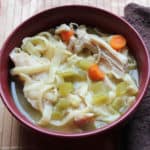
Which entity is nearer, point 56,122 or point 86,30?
point 56,122

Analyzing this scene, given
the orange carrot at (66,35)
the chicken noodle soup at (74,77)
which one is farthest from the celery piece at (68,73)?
the orange carrot at (66,35)

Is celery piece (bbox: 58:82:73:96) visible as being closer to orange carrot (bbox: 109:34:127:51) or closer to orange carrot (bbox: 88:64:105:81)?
orange carrot (bbox: 88:64:105:81)

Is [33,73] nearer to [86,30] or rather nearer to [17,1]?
[86,30]

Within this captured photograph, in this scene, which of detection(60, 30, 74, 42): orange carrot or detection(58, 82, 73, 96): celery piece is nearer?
detection(58, 82, 73, 96): celery piece

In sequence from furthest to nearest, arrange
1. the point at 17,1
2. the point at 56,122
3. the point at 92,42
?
the point at 17,1
the point at 92,42
the point at 56,122

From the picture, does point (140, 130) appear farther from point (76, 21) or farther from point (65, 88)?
point (76, 21)

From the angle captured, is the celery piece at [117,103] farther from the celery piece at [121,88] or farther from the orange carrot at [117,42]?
the orange carrot at [117,42]

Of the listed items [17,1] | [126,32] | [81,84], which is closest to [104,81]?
[81,84]

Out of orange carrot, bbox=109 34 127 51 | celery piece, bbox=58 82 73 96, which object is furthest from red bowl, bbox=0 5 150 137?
celery piece, bbox=58 82 73 96
